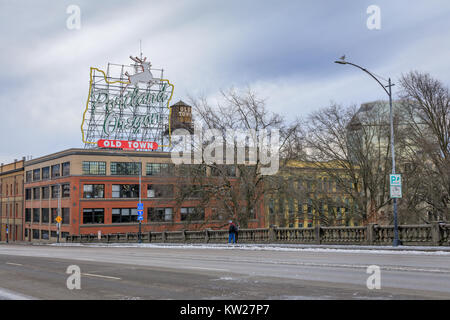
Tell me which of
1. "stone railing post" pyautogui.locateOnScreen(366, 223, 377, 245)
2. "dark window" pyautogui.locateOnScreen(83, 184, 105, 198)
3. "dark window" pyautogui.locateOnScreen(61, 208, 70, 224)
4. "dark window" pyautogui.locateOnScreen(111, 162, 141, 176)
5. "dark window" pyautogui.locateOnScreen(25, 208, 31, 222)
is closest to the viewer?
"stone railing post" pyautogui.locateOnScreen(366, 223, 377, 245)

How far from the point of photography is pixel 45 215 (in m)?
79.8

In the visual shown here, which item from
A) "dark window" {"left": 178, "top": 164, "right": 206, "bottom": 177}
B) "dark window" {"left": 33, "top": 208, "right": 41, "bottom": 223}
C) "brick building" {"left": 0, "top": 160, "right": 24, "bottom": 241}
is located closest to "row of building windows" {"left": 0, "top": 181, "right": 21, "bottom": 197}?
"brick building" {"left": 0, "top": 160, "right": 24, "bottom": 241}

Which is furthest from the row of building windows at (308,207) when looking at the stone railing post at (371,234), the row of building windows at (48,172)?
the row of building windows at (48,172)

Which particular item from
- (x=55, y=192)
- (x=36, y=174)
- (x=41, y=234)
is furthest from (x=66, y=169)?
(x=36, y=174)

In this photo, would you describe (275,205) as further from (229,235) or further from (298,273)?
(298,273)

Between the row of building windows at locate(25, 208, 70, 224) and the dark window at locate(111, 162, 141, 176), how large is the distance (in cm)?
918

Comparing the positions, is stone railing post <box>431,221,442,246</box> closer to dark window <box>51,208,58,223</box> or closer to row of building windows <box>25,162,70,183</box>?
row of building windows <box>25,162,70,183</box>

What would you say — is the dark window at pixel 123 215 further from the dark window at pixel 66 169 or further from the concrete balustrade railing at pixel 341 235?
the concrete balustrade railing at pixel 341 235

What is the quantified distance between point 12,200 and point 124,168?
35266 mm

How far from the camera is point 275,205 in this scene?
133ft

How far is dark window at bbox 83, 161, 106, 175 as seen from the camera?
237 feet

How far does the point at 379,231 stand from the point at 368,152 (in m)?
17.6

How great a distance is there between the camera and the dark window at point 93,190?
71562 millimetres

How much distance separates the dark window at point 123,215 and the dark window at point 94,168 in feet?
20.7
